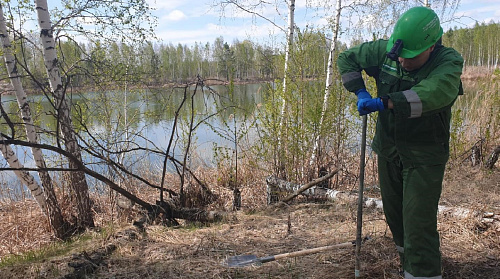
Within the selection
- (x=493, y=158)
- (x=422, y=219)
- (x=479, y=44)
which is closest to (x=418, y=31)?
(x=422, y=219)

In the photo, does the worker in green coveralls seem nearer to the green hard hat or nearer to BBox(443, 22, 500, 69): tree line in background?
the green hard hat

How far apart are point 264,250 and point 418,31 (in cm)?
242

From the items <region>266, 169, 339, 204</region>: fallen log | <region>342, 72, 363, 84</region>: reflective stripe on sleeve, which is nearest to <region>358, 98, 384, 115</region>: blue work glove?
<region>342, 72, 363, 84</region>: reflective stripe on sleeve

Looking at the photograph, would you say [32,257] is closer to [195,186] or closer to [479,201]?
[195,186]

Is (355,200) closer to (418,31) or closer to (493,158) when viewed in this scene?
(493,158)

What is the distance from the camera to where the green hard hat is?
1.93m

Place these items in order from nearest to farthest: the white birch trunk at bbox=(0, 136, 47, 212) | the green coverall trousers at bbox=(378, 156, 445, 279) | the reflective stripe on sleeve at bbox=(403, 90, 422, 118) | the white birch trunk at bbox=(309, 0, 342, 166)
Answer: the reflective stripe on sleeve at bbox=(403, 90, 422, 118) → the green coverall trousers at bbox=(378, 156, 445, 279) → the white birch trunk at bbox=(0, 136, 47, 212) → the white birch trunk at bbox=(309, 0, 342, 166)

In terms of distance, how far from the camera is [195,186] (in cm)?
571

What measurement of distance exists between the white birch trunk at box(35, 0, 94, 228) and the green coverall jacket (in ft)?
12.6

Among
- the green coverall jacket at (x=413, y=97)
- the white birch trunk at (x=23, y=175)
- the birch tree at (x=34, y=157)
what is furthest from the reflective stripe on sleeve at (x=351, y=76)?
the white birch trunk at (x=23, y=175)

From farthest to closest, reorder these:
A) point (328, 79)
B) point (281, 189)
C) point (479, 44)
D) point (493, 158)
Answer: point (479, 44), point (328, 79), point (493, 158), point (281, 189)

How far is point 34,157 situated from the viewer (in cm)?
484

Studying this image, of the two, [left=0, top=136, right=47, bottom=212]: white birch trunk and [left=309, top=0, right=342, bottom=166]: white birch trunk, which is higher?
[left=309, top=0, right=342, bottom=166]: white birch trunk

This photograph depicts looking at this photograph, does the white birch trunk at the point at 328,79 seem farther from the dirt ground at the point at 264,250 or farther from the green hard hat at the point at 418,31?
the green hard hat at the point at 418,31
